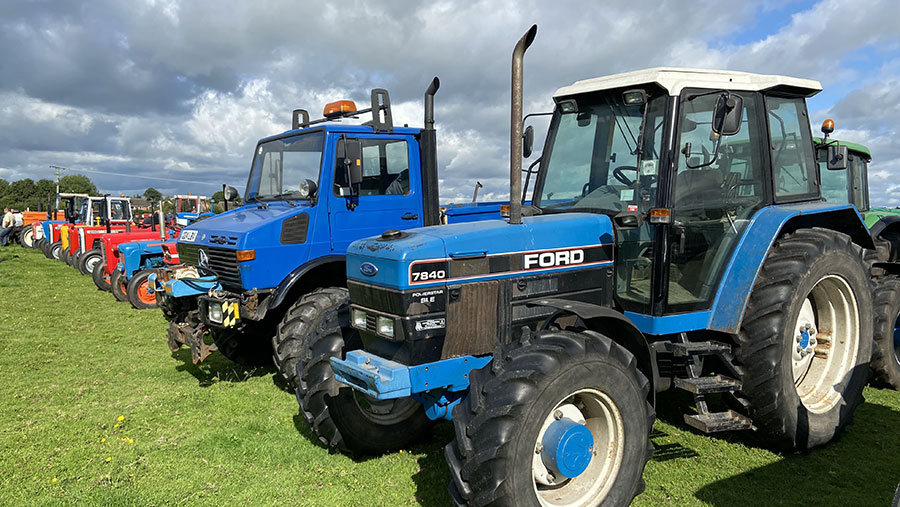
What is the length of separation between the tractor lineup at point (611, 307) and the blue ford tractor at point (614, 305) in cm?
1

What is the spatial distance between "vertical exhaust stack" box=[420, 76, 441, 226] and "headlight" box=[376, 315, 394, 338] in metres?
3.51

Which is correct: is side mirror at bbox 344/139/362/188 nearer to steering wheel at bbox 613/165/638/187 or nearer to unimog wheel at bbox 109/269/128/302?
steering wheel at bbox 613/165/638/187

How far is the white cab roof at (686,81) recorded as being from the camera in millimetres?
3867

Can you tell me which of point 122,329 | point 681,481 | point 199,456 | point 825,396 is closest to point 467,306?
point 681,481

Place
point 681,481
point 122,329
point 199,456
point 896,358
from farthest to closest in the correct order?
point 122,329, point 896,358, point 199,456, point 681,481

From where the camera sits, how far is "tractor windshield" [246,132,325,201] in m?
6.31

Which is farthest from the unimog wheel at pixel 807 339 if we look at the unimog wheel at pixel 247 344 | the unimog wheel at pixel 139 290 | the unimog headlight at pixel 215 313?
the unimog wheel at pixel 139 290

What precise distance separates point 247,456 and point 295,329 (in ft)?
4.21

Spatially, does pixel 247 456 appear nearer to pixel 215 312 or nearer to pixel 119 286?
pixel 215 312

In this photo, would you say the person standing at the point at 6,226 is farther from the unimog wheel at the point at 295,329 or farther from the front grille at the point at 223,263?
the unimog wheel at the point at 295,329

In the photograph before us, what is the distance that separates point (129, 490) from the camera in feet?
12.7

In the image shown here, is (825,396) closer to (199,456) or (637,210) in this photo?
(637,210)

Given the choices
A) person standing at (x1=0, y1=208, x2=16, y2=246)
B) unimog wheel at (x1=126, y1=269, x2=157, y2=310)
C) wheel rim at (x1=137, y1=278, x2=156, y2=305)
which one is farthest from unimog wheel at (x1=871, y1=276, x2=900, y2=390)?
person standing at (x1=0, y1=208, x2=16, y2=246)

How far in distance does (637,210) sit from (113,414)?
4751 mm
